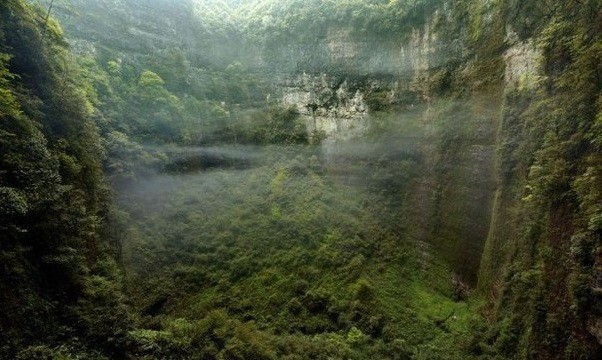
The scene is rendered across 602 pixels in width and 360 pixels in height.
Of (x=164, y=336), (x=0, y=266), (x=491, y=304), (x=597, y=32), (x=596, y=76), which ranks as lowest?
(x=491, y=304)

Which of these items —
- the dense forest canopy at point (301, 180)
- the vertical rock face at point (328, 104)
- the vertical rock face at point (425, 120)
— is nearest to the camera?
the dense forest canopy at point (301, 180)

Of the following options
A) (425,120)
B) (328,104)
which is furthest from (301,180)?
(425,120)

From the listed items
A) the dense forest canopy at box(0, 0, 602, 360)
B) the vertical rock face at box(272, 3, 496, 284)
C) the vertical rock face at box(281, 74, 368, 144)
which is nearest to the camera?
the dense forest canopy at box(0, 0, 602, 360)

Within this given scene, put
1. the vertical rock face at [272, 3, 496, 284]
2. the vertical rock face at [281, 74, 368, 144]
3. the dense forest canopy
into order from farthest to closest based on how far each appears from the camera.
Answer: the vertical rock face at [281, 74, 368, 144], the vertical rock face at [272, 3, 496, 284], the dense forest canopy

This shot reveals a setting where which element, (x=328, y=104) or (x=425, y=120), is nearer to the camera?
(x=425, y=120)

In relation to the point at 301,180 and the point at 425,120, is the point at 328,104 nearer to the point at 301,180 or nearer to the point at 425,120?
the point at 301,180

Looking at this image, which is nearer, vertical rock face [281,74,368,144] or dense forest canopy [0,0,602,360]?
dense forest canopy [0,0,602,360]

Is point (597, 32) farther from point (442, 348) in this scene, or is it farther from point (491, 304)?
point (442, 348)

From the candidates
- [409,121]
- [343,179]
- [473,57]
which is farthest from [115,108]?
[473,57]
